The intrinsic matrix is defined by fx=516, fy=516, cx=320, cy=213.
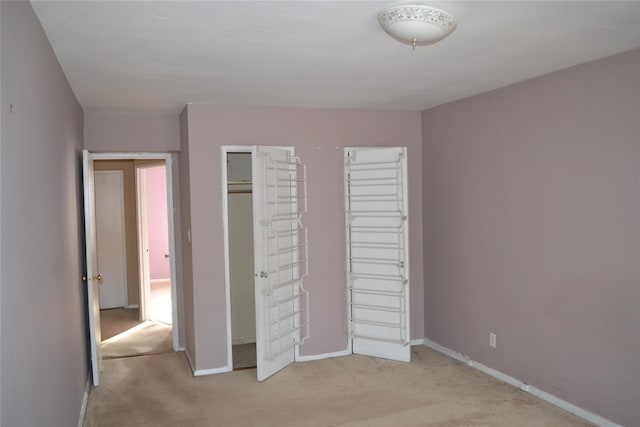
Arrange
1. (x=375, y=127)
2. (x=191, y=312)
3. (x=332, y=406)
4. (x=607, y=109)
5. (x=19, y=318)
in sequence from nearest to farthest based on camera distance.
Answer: (x=19, y=318) < (x=607, y=109) < (x=332, y=406) < (x=191, y=312) < (x=375, y=127)

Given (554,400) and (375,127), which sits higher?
(375,127)

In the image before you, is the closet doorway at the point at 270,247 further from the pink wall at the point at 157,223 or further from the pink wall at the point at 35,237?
the pink wall at the point at 157,223

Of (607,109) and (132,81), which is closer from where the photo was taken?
(607,109)

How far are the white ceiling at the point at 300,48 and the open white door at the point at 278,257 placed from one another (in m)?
0.71

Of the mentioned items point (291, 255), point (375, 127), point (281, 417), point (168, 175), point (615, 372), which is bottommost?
point (281, 417)

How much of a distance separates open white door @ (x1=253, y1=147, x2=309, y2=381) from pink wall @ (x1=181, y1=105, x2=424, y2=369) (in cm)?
13

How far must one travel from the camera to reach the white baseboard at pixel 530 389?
3.53m

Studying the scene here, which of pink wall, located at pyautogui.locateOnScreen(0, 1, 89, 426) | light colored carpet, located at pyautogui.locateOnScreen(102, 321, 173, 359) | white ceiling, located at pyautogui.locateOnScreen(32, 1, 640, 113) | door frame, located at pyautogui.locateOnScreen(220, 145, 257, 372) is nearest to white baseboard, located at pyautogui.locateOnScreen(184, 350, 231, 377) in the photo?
door frame, located at pyautogui.locateOnScreen(220, 145, 257, 372)

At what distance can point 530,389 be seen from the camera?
13.4 feet

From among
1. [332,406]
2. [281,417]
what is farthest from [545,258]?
[281,417]

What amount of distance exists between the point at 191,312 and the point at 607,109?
3.82 metres

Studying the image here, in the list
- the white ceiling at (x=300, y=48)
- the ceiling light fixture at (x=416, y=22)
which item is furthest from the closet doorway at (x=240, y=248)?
the ceiling light fixture at (x=416, y=22)

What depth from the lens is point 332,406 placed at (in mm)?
3986

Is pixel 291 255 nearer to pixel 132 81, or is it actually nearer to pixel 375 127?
pixel 375 127
